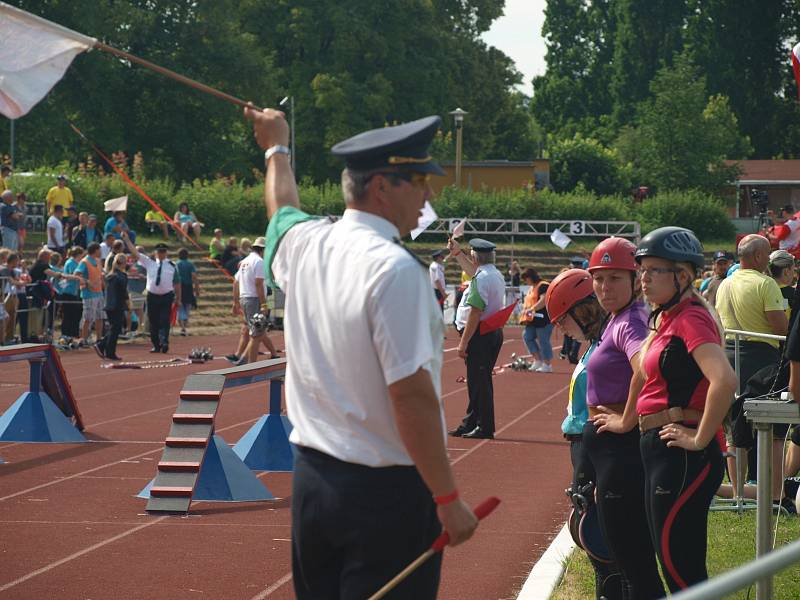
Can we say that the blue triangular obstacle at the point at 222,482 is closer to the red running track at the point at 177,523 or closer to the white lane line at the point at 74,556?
the red running track at the point at 177,523

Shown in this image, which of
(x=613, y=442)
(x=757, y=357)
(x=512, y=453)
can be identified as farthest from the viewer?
(x=512, y=453)

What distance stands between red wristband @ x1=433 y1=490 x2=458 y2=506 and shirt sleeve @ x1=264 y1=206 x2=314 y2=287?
3.05ft

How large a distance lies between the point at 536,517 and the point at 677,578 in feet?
14.9

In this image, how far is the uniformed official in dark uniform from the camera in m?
14.3

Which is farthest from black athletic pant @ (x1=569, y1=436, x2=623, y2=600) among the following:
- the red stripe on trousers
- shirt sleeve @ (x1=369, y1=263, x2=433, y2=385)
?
shirt sleeve @ (x1=369, y1=263, x2=433, y2=385)

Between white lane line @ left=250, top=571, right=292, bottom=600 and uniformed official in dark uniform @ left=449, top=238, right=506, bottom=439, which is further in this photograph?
uniformed official in dark uniform @ left=449, top=238, right=506, bottom=439

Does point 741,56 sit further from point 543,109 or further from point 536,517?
point 536,517

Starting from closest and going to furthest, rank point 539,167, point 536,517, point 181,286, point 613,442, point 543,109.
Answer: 1. point 613,442
2. point 536,517
3. point 181,286
4. point 539,167
5. point 543,109

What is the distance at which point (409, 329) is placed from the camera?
147 inches

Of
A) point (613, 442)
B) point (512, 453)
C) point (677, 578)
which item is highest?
point (613, 442)

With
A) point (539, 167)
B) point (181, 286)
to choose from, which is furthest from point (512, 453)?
point (539, 167)

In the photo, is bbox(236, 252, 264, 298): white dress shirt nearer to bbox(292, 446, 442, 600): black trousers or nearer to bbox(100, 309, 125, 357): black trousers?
bbox(100, 309, 125, 357): black trousers

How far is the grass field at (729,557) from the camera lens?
7.25 m

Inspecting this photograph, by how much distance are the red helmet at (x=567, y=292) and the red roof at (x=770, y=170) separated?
2832 inches
